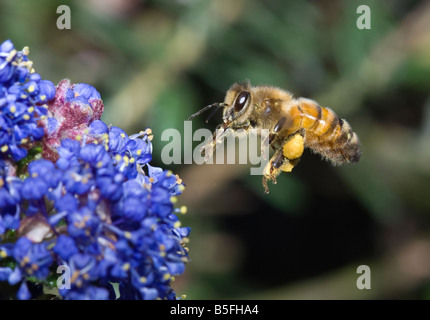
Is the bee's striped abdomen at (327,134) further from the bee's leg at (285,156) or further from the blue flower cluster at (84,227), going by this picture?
the blue flower cluster at (84,227)

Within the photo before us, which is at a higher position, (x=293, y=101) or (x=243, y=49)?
(x=243, y=49)

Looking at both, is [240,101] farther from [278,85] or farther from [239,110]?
[278,85]

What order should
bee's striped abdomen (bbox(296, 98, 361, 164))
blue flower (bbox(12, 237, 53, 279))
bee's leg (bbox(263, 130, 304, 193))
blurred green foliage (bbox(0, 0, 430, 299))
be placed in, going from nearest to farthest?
blue flower (bbox(12, 237, 53, 279)) < bee's leg (bbox(263, 130, 304, 193)) < bee's striped abdomen (bbox(296, 98, 361, 164)) < blurred green foliage (bbox(0, 0, 430, 299))

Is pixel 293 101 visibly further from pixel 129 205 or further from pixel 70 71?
pixel 70 71

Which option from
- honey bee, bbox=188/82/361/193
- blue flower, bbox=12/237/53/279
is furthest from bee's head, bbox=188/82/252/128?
blue flower, bbox=12/237/53/279

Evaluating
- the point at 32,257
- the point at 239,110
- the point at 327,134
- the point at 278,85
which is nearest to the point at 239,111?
the point at 239,110

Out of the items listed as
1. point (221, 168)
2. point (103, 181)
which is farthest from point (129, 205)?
point (221, 168)

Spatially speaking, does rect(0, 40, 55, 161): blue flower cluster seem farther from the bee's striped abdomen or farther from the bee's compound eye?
the bee's striped abdomen
